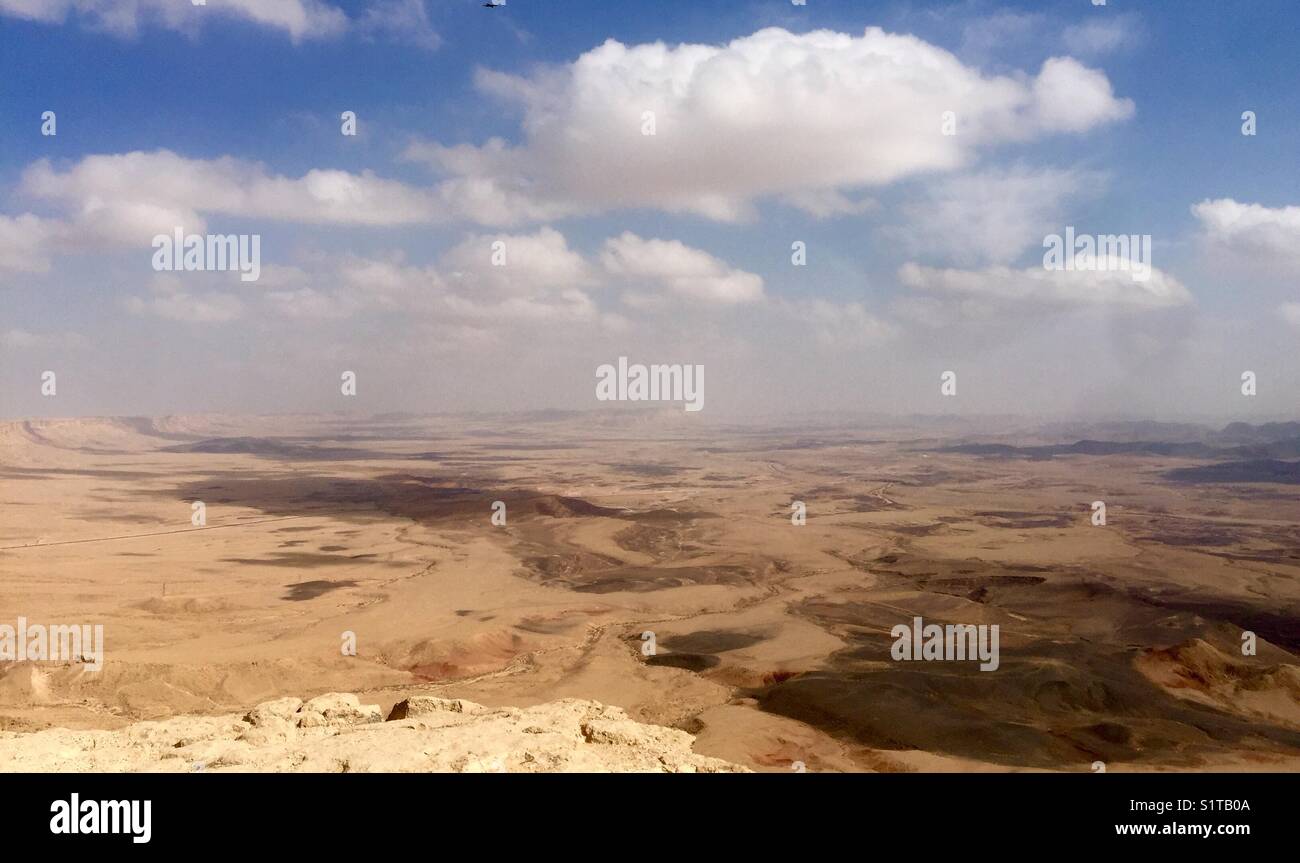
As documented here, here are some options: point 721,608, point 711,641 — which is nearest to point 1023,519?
point 721,608

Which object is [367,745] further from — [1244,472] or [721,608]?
[1244,472]

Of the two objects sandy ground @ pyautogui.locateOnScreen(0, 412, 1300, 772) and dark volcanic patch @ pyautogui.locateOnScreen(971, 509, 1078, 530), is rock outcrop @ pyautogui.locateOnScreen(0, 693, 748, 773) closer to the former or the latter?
sandy ground @ pyautogui.locateOnScreen(0, 412, 1300, 772)

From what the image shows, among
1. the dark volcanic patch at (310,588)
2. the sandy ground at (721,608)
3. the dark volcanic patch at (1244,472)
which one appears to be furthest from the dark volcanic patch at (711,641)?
the dark volcanic patch at (1244,472)

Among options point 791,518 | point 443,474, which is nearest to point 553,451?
point 443,474

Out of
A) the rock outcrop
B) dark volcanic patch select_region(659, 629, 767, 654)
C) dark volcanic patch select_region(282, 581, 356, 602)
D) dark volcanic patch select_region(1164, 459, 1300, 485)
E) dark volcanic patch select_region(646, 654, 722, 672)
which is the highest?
the rock outcrop

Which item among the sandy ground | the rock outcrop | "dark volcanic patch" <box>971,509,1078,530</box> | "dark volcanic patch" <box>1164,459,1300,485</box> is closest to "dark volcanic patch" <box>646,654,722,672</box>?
the sandy ground

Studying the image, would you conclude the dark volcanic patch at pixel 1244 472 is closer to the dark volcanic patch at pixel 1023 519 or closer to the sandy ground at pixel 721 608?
the sandy ground at pixel 721 608
